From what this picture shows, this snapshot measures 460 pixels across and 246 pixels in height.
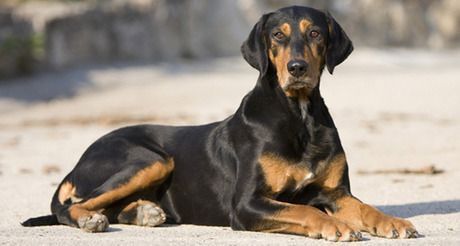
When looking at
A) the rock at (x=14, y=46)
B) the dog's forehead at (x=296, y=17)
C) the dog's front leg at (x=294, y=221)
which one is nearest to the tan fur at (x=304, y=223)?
the dog's front leg at (x=294, y=221)

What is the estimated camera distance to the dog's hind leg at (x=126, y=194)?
7.72 m

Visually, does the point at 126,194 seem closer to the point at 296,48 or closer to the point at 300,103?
the point at 300,103

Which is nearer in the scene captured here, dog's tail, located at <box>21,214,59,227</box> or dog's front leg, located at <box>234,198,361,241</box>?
dog's front leg, located at <box>234,198,361,241</box>

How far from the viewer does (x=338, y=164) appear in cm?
736

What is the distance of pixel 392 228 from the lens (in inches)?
268

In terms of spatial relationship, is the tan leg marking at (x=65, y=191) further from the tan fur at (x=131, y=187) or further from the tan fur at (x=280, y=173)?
the tan fur at (x=280, y=173)

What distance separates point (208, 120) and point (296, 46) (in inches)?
387

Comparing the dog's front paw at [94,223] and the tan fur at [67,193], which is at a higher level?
the dog's front paw at [94,223]

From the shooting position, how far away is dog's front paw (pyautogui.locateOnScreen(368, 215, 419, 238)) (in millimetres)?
6730

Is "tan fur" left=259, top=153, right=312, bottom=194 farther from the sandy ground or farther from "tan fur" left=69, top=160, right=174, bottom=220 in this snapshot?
"tan fur" left=69, top=160, right=174, bottom=220

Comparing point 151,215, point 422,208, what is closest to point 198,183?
point 151,215

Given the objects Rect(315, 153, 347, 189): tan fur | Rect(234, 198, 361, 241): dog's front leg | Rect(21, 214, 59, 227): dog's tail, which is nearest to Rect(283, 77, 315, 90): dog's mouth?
Rect(315, 153, 347, 189): tan fur

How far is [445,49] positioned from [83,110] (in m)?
22.8

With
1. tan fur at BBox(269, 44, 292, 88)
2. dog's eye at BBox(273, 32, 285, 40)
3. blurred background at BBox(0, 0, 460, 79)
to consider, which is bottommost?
blurred background at BBox(0, 0, 460, 79)
